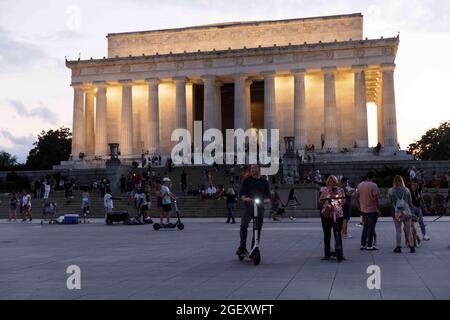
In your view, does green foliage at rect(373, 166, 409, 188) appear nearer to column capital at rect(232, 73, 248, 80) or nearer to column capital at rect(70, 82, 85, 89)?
column capital at rect(232, 73, 248, 80)

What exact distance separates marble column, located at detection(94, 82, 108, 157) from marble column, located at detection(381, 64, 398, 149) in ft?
100.0

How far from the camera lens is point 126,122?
72.1 meters

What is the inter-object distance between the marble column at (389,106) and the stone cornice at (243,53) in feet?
6.36

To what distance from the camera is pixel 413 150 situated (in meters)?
118

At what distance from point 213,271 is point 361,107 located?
56.5m

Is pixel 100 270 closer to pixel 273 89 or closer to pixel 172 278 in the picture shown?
pixel 172 278

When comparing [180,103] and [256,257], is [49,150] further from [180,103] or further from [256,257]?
[256,257]

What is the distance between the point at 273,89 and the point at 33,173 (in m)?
25.9

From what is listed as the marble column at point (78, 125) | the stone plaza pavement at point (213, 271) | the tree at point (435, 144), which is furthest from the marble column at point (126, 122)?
the stone plaza pavement at point (213, 271)

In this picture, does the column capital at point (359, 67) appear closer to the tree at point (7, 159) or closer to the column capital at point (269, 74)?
the column capital at point (269, 74)

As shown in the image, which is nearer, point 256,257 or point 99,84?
point 256,257

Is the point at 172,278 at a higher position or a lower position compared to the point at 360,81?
lower

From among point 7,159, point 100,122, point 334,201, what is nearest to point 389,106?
point 100,122
